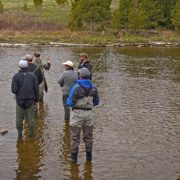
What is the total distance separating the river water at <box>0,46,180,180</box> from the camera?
9.52m

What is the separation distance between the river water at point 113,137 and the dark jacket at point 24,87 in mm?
1102

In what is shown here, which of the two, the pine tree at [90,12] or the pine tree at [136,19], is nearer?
the pine tree at [136,19]

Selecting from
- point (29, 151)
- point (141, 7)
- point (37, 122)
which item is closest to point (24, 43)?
point (141, 7)

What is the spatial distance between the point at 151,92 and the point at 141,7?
42.7 meters

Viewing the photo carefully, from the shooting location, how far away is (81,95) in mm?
9562

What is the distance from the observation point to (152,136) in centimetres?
1221

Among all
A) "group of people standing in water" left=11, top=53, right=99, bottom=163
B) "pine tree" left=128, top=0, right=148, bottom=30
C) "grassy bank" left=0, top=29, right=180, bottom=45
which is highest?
"pine tree" left=128, top=0, right=148, bottom=30

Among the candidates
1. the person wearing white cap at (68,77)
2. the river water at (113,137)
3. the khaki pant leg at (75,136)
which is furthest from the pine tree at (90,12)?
the khaki pant leg at (75,136)

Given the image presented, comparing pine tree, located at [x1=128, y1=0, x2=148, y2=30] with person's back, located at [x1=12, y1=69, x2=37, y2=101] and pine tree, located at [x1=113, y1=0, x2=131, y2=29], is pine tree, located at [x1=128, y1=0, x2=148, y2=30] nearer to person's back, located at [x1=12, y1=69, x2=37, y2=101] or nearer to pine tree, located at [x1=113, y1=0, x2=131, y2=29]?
pine tree, located at [x1=113, y1=0, x2=131, y2=29]

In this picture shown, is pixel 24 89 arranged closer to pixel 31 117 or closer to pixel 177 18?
pixel 31 117

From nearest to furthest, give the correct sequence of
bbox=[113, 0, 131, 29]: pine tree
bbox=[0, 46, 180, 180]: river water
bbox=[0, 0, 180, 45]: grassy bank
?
1. bbox=[0, 46, 180, 180]: river water
2. bbox=[0, 0, 180, 45]: grassy bank
3. bbox=[113, 0, 131, 29]: pine tree

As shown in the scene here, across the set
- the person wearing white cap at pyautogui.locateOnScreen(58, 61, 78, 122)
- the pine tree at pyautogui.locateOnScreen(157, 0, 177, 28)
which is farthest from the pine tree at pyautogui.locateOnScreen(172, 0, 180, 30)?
the person wearing white cap at pyautogui.locateOnScreen(58, 61, 78, 122)

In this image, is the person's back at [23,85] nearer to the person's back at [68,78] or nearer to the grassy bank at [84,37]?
the person's back at [68,78]

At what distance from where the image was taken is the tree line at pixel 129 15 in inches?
2237
